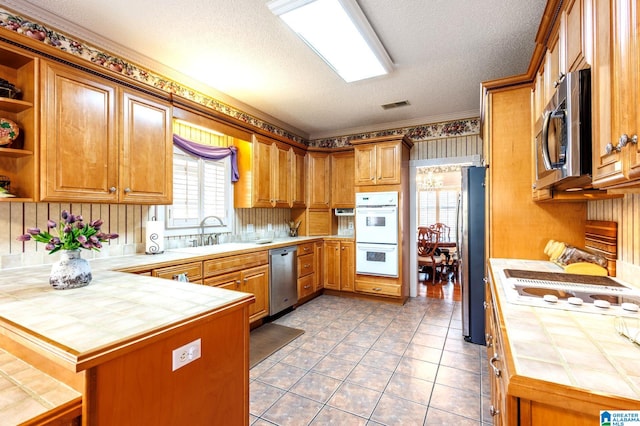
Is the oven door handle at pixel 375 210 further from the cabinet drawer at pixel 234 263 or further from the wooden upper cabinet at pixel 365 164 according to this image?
the cabinet drawer at pixel 234 263

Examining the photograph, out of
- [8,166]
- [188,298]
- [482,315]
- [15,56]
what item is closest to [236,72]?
[15,56]

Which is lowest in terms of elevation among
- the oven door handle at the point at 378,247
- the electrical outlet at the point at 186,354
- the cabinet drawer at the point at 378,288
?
the cabinet drawer at the point at 378,288

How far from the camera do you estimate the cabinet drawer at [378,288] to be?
411cm

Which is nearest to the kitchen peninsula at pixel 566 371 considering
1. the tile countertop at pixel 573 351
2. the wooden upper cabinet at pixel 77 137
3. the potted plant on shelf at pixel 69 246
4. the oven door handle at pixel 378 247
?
the tile countertop at pixel 573 351

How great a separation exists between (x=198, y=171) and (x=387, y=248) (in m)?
2.63

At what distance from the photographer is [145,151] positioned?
8.19 ft

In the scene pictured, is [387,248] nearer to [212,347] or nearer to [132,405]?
[212,347]

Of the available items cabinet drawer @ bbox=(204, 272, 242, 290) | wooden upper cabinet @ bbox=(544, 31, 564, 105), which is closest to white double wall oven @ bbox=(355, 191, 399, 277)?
cabinet drawer @ bbox=(204, 272, 242, 290)

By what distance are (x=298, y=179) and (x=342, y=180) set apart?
2.35 ft

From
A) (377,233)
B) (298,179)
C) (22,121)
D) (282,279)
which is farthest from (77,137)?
(377,233)

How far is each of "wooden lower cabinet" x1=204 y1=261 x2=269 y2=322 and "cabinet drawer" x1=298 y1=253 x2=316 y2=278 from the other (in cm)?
70

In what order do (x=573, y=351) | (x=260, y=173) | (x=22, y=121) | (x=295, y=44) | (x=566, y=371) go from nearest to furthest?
(x=566, y=371) → (x=573, y=351) → (x=22, y=121) → (x=295, y=44) → (x=260, y=173)

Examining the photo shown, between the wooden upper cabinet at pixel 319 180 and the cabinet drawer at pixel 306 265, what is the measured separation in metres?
0.91

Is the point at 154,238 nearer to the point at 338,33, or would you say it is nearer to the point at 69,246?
A: the point at 69,246
